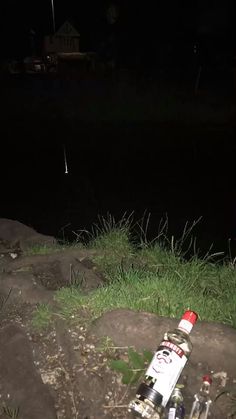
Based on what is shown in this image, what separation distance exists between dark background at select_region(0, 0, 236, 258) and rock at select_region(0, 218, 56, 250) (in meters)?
1.04

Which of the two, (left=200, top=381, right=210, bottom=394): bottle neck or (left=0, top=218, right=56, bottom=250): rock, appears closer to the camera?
(left=200, top=381, right=210, bottom=394): bottle neck

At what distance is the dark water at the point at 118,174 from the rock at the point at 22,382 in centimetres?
305

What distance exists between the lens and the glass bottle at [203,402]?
2541 mm

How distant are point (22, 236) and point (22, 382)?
7.64 feet

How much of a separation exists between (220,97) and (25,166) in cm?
880

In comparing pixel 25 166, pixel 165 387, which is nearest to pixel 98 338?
pixel 165 387

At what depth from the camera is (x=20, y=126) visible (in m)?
13.3

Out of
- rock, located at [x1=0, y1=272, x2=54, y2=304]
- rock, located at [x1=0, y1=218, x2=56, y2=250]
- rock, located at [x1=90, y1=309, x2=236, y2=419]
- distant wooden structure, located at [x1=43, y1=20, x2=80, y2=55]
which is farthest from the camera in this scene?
distant wooden structure, located at [x1=43, y1=20, x2=80, y2=55]

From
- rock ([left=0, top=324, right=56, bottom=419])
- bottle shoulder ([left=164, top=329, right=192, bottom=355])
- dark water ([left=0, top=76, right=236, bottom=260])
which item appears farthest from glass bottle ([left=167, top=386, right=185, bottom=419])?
dark water ([left=0, top=76, right=236, bottom=260])

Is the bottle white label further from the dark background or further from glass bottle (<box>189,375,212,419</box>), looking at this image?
the dark background

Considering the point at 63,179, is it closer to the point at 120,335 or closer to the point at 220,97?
the point at 120,335

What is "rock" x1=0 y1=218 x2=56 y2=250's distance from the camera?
4.74 metres

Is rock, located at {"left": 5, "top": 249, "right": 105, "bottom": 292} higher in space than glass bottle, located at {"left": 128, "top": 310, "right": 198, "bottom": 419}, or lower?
lower

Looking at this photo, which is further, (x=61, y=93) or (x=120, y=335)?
(x=61, y=93)
